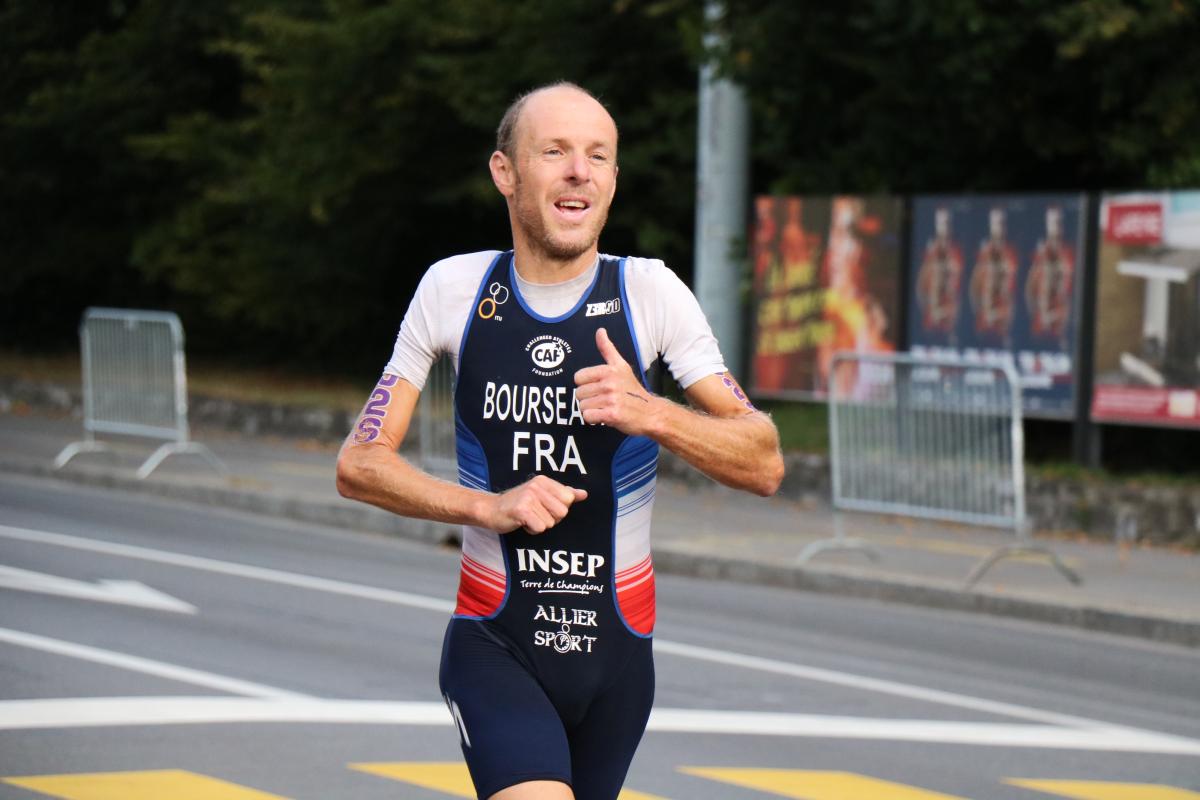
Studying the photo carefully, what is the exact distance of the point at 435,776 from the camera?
6.82 metres

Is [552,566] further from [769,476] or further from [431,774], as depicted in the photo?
[431,774]

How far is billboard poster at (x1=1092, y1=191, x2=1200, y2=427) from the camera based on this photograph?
14070mm

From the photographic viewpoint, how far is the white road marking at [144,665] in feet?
27.1

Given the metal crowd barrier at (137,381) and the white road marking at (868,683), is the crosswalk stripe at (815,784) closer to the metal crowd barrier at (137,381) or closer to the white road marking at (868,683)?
A: the white road marking at (868,683)

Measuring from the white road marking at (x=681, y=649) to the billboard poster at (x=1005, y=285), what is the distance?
20.2 feet

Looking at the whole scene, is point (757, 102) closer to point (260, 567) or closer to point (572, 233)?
point (260, 567)

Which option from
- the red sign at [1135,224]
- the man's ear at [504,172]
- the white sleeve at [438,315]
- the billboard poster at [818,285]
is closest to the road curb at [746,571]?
the billboard poster at [818,285]

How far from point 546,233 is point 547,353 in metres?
0.23

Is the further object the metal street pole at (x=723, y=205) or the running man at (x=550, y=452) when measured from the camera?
the metal street pole at (x=723, y=205)

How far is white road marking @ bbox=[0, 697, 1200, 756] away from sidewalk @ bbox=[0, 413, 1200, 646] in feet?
10.0

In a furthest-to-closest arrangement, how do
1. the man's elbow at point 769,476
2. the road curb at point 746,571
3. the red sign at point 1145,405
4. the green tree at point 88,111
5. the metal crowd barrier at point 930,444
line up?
1. the green tree at point 88,111
2. the red sign at point 1145,405
3. the metal crowd barrier at point 930,444
4. the road curb at point 746,571
5. the man's elbow at point 769,476

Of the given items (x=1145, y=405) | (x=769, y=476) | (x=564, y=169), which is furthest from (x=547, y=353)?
(x=1145, y=405)

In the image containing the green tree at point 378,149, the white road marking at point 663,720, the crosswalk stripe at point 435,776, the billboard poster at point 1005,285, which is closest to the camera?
the crosswalk stripe at point 435,776

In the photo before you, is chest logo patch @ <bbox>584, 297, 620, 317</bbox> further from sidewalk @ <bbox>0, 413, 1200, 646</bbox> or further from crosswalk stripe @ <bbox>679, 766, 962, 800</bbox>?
sidewalk @ <bbox>0, 413, 1200, 646</bbox>
